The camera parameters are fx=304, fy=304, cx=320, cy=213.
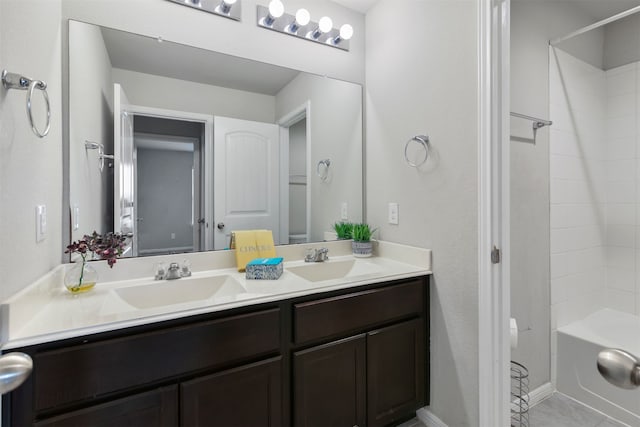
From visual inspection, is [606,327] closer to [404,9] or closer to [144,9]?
[404,9]

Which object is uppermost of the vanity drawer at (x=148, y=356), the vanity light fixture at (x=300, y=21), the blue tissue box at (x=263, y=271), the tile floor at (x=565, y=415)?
the vanity light fixture at (x=300, y=21)

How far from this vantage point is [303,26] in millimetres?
1812

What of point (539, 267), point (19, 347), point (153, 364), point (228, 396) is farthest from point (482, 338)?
point (19, 347)

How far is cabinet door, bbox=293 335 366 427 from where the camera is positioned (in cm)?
122

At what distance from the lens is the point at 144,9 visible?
1447mm

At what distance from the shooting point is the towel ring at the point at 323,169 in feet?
6.44

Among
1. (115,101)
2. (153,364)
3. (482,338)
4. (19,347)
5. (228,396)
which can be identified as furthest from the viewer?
(115,101)

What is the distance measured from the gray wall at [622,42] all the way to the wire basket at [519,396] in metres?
2.24

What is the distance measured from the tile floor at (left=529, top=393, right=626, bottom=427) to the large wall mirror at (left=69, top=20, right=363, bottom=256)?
152cm

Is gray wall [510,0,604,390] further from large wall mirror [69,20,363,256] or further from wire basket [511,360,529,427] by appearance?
large wall mirror [69,20,363,256]

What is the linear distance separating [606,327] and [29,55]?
3.22m

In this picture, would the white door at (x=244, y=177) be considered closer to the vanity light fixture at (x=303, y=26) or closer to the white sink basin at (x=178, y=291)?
the white sink basin at (x=178, y=291)

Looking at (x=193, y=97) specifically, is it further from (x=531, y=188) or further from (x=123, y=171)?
(x=531, y=188)

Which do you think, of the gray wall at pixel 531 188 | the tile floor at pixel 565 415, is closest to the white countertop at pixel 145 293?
the gray wall at pixel 531 188
